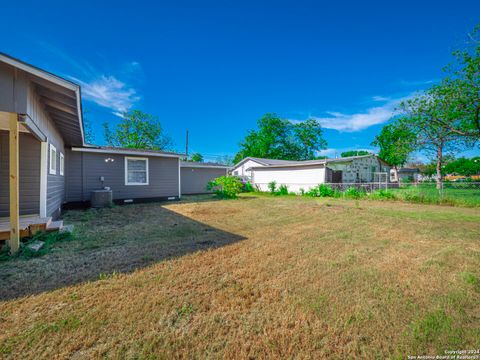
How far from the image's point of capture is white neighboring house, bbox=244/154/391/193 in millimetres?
14203

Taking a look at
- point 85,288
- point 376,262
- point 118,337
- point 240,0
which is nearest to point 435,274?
point 376,262

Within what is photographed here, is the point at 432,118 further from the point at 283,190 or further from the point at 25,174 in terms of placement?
the point at 25,174

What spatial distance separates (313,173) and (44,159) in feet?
45.3

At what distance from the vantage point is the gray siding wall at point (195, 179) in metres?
14.6

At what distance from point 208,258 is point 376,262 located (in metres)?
2.54

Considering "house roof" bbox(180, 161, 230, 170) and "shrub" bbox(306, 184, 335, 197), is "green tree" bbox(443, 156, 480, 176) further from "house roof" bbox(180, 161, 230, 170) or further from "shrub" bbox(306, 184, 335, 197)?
"house roof" bbox(180, 161, 230, 170)

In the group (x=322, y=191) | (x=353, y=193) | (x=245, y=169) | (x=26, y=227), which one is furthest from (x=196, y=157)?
(x=26, y=227)

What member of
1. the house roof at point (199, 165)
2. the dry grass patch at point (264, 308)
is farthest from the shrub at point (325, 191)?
the dry grass patch at point (264, 308)

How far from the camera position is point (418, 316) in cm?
181

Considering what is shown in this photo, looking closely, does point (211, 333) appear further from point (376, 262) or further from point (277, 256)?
point (376, 262)

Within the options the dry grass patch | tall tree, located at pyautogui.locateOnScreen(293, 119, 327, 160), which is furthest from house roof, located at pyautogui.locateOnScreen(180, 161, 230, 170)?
tall tree, located at pyautogui.locateOnScreen(293, 119, 327, 160)

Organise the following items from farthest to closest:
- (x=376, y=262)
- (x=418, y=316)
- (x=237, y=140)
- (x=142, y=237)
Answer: (x=237, y=140) < (x=142, y=237) < (x=376, y=262) < (x=418, y=316)

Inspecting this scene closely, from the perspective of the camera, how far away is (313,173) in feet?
47.2

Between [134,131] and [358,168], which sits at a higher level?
[134,131]
